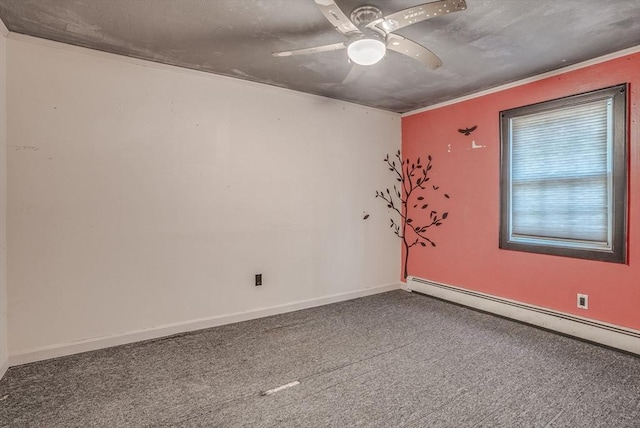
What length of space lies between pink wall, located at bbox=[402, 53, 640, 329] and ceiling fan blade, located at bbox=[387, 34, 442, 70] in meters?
1.64

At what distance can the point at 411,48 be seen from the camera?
2.06m

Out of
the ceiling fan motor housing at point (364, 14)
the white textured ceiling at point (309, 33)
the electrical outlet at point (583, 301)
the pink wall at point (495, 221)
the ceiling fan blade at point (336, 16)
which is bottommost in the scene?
the electrical outlet at point (583, 301)

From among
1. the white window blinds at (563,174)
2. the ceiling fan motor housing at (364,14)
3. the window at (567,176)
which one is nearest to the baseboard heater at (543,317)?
the window at (567,176)

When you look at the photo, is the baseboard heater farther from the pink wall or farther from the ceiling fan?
the ceiling fan

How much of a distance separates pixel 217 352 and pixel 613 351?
3126 mm

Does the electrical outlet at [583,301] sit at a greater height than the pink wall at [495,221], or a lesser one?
lesser

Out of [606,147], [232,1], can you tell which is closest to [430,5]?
[232,1]

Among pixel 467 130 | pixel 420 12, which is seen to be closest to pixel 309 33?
pixel 420 12

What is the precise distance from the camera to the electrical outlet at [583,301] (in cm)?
285

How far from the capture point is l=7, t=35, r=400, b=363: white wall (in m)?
2.43

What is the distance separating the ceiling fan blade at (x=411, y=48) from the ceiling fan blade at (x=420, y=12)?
10 centimetres

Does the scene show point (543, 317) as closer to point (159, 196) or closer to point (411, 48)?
point (411, 48)

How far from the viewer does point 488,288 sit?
3.57m

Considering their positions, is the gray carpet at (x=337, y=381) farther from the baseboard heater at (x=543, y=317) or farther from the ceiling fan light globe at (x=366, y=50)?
the ceiling fan light globe at (x=366, y=50)
